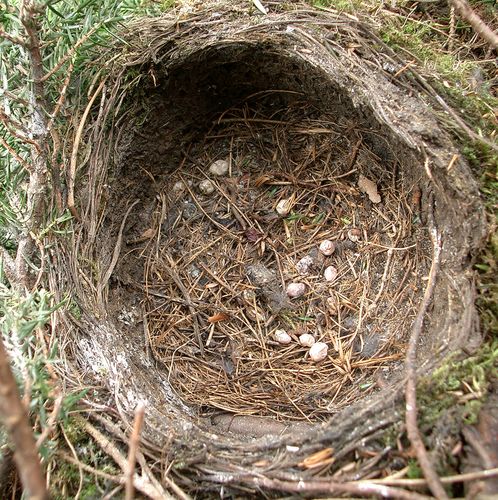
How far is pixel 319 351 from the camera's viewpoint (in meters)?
2.08

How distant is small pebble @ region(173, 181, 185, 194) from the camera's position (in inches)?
95.0

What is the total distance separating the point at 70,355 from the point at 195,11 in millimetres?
1435

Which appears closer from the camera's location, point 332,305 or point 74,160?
point 74,160

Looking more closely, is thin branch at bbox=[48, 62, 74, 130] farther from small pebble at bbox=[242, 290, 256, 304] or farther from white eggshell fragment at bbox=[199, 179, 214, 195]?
small pebble at bbox=[242, 290, 256, 304]

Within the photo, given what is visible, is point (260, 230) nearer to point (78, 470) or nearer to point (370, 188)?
point (370, 188)

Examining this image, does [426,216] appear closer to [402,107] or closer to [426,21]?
[402,107]

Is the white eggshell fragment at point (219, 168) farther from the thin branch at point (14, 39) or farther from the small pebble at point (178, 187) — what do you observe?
the thin branch at point (14, 39)

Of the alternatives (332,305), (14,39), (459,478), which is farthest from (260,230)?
(459,478)

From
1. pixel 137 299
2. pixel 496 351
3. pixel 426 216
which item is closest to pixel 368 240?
pixel 426 216

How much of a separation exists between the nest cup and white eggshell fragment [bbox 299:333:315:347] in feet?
0.14

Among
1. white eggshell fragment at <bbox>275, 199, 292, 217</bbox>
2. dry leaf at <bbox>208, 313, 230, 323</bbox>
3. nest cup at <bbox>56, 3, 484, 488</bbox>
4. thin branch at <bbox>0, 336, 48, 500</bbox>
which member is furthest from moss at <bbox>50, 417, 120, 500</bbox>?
white eggshell fragment at <bbox>275, 199, 292, 217</bbox>

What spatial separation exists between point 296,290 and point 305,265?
0.13 m

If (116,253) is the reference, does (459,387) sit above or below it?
above

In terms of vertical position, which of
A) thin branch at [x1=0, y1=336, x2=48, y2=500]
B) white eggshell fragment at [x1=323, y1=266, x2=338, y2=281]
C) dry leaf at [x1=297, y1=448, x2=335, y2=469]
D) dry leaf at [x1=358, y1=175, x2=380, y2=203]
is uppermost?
dry leaf at [x1=358, y1=175, x2=380, y2=203]
